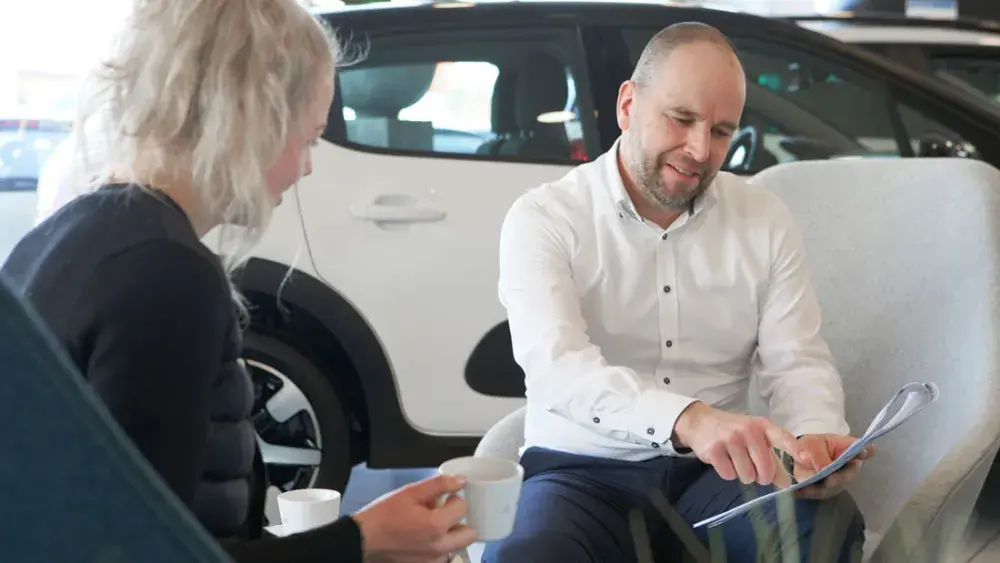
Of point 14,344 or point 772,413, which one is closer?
point 14,344

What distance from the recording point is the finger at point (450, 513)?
90 centimetres

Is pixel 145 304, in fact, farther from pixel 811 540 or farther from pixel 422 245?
pixel 422 245

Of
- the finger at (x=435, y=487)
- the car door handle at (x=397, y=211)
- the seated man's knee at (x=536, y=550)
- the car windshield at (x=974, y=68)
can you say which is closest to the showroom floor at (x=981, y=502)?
the car door handle at (x=397, y=211)

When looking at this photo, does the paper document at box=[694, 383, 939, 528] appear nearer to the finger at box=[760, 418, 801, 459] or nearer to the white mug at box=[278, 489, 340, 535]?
the finger at box=[760, 418, 801, 459]

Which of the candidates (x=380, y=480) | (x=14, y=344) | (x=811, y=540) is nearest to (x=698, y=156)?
(x=811, y=540)

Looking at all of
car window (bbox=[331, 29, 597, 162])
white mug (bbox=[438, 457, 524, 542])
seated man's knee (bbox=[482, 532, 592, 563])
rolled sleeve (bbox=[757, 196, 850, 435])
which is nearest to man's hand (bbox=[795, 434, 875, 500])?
rolled sleeve (bbox=[757, 196, 850, 435])

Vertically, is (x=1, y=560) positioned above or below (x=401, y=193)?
above

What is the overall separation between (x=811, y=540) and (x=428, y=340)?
1276mm

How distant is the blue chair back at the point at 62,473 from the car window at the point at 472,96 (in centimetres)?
189

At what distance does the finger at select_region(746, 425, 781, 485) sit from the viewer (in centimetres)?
118

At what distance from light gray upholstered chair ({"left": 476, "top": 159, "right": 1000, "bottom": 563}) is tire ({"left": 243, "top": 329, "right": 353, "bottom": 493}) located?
0.82 m

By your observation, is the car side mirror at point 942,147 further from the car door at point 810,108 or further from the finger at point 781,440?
the finger at point 781,440

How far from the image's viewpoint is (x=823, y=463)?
1269mm

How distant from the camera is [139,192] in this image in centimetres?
89
